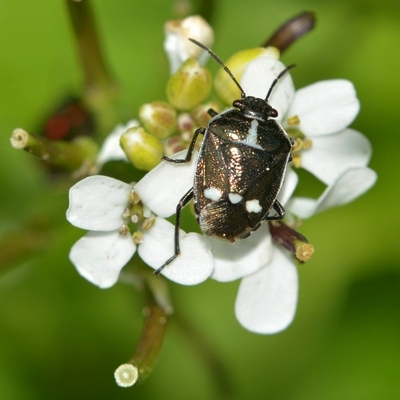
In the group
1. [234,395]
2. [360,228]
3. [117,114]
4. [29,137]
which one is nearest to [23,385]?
[234,395]

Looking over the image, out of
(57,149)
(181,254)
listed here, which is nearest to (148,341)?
(181,254)

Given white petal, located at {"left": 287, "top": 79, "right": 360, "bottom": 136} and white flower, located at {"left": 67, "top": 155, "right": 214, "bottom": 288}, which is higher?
white petal, located at {"left": 287, "top": 79, "right": 360, "bottom": 136}

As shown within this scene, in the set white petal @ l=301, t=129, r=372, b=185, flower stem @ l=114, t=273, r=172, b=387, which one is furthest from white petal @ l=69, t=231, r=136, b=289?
white petal @ l=301, t=129, r=372, b=185

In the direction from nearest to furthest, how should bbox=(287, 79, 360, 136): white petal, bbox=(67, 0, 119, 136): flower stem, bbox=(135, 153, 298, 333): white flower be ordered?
bbox=(135, 153, 298, 333): white flower
bbox=(287, 79, 360, 136): white petal
bbox=(67, 0, 119, 136): flower stem

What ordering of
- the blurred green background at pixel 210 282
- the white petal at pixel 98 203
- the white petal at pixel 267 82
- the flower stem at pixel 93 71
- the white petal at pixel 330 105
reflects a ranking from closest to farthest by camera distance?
the white petal at pixel 98 203 → the white petal at pixel 267 82 → the white petal at pixel 330 105 → the flower stem at pixel 93 71 → the blurred green background at pixel 210 282

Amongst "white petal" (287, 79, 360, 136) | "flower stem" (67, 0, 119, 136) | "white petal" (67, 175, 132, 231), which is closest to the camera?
"white petal" (67, 175, 132, 231)

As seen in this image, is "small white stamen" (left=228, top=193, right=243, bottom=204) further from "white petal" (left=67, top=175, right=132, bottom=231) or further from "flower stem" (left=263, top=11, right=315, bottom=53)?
"flower stem" (left=263, top=11, right=315, bottom=53)

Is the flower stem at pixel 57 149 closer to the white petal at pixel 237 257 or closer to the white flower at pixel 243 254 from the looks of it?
the white flower at pixel 243 254

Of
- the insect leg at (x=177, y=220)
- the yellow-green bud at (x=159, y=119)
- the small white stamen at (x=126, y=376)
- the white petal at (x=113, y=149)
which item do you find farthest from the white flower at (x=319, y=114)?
the small white stamen at (x=126, y=376)
